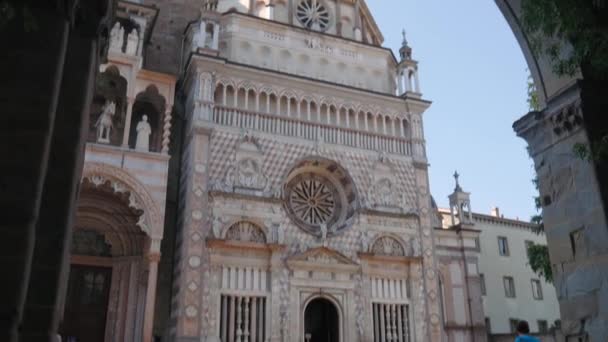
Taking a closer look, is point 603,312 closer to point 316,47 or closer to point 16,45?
point 16,45

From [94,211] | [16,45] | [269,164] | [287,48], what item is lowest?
[16,45]

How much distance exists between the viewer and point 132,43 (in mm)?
18000

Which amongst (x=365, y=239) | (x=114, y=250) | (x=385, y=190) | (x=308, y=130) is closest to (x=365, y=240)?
(x=365, y=239)

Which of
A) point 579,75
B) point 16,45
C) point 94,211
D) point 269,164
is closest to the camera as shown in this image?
point 16,45

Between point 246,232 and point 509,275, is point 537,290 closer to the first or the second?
point 509,275

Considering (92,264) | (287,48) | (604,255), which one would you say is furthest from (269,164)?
(604,255)

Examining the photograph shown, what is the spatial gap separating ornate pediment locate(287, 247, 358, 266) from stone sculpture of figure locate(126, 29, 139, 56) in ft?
29.2

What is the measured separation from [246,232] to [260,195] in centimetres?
141

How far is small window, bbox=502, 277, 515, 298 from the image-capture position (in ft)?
101

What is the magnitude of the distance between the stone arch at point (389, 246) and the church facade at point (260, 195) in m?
0.06

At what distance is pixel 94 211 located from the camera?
17688 mm

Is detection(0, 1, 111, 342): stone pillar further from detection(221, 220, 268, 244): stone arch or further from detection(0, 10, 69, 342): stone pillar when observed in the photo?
detection(221, 220, 268, 244): stone arch

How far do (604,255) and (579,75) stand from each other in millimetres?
2160

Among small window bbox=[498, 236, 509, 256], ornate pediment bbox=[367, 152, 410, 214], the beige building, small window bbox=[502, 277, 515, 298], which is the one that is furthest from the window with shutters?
small window bbox=[498, 236, 509, 256]
